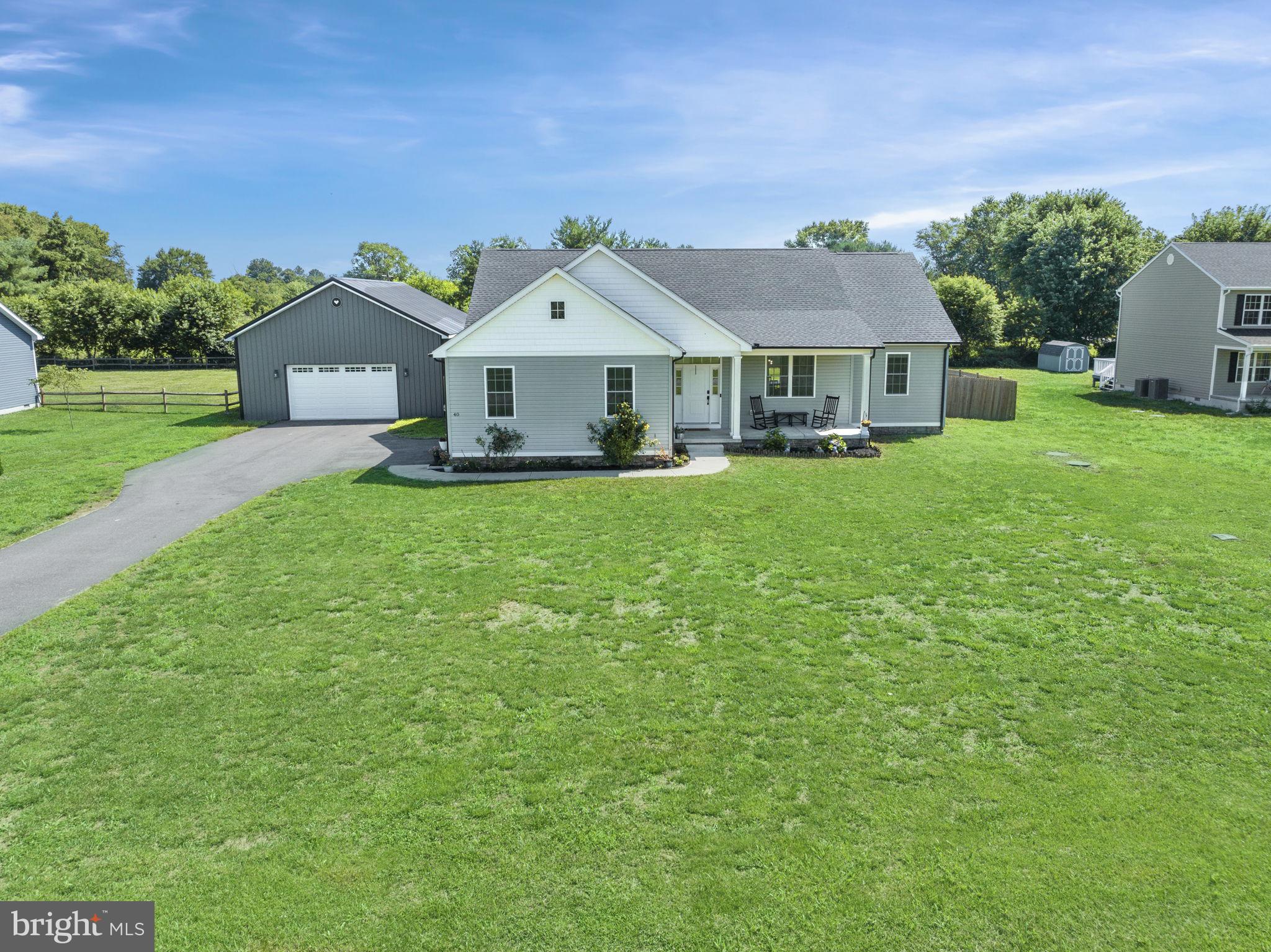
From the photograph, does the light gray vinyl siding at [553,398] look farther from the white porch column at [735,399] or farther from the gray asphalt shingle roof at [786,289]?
the gray asphalt shingle roof at [786,289]

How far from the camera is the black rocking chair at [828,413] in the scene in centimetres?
2492

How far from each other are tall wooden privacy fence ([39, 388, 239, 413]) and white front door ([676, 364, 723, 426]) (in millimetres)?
19368

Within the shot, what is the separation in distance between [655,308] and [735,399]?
3399mm

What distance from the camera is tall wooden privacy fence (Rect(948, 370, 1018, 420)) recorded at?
28844mm

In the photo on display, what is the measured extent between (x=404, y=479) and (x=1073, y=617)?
564 inches

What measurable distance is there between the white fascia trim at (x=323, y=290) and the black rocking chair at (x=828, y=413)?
44.9 ft

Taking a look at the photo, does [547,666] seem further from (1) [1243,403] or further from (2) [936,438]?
(1) [1243,403]

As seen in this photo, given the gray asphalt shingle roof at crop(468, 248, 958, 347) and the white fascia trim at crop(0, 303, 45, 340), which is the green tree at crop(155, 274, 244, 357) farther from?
the gray asphalt shingle roof at crop(468, 248, 958, 347)

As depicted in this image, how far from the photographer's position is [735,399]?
22.9m

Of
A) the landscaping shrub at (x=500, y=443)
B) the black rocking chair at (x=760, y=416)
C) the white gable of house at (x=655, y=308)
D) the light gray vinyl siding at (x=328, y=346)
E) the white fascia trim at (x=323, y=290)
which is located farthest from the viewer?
the light gray vinyl siding at (x=328, y=346)

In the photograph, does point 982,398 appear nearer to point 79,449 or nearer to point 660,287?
point 660,287

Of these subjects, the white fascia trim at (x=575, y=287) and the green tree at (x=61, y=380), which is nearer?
the white fascia trim at (x=575, y=287)

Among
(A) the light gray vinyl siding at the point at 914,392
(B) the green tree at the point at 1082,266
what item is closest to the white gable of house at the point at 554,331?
(A) the light gray vinyl siding at the point at 914,392

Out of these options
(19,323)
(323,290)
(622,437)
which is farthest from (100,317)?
(622,437)
